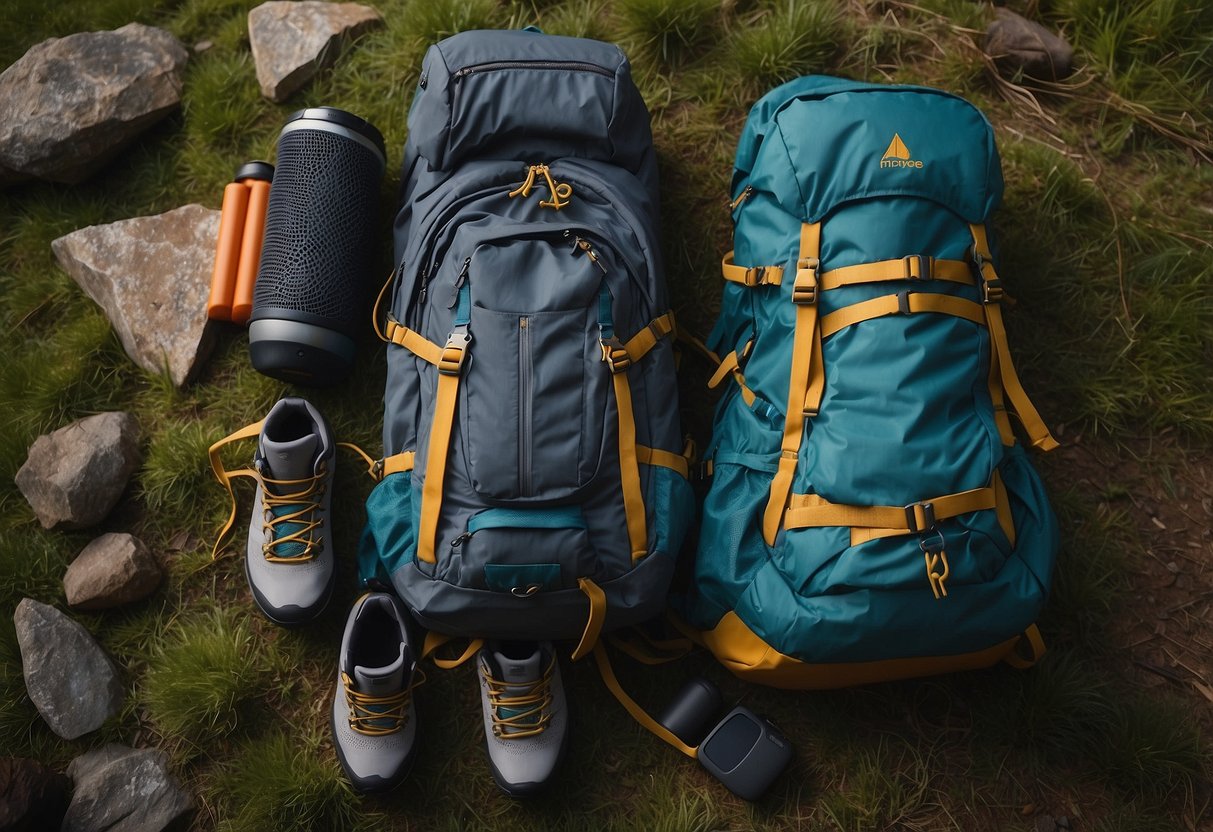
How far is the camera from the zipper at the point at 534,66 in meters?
2.22

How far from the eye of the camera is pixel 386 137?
2.72 meters

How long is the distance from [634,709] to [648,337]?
0.97m

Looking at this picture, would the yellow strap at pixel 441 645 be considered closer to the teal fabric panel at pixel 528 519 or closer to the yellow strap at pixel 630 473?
the teal fabric panel at pixel 528 519

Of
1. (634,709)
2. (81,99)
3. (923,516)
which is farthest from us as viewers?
(81,99)

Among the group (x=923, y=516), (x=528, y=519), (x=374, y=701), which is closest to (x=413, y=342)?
(x=528, y=519)

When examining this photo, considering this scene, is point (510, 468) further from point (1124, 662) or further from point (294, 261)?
point (1124, 662)

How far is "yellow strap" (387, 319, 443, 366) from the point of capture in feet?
7.00

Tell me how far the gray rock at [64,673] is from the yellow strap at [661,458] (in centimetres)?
154

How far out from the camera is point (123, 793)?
223 cm

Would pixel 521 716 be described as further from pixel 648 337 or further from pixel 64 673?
pixel 64 673

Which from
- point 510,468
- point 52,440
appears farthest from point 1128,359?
point 52,440

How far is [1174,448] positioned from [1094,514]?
324 millimetres

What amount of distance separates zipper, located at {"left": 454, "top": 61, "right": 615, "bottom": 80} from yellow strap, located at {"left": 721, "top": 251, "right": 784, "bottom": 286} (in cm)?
59

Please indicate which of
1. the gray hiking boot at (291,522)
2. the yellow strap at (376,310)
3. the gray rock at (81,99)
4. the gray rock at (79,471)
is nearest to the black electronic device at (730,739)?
the gray hiking boot at (291,522)
